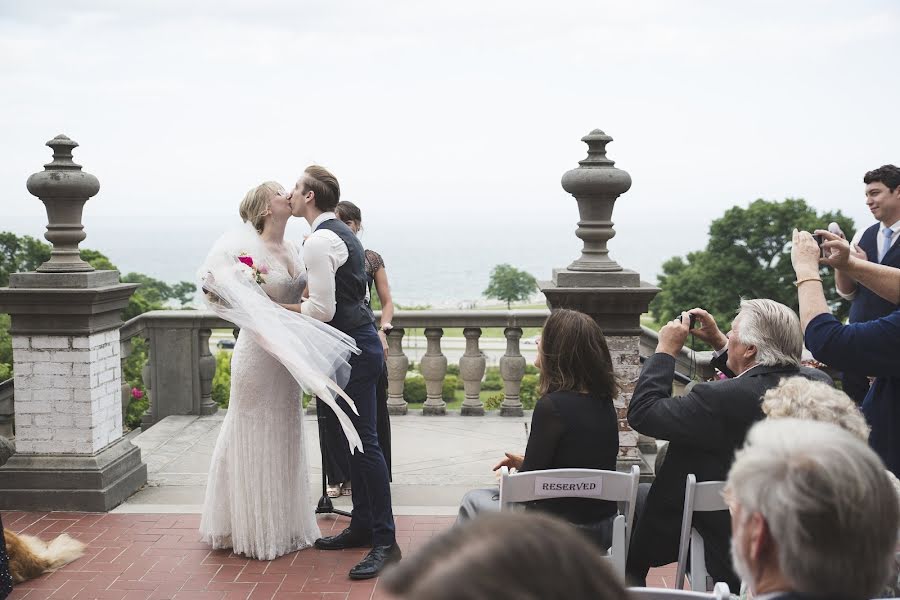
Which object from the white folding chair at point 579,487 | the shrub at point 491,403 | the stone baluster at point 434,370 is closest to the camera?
the white folding chair at point 579,487

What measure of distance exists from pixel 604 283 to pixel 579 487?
2.50m

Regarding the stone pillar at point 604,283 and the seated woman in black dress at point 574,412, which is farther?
the stone pillar at point 604,283

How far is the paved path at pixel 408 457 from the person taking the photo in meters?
6.13

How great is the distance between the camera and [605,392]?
A: 12.7 ft

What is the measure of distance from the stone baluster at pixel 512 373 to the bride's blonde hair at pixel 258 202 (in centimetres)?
351

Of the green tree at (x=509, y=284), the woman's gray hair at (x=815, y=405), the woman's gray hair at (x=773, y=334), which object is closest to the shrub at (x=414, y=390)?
the woman's gray hair at (x=773, y=334)

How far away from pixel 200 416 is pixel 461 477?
3.08 m

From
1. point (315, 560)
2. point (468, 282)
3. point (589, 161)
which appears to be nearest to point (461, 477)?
point (315, 560)

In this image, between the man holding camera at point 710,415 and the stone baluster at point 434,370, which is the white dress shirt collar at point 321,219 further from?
the stone baluster at point 434,370

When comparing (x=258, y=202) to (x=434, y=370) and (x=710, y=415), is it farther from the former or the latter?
(x=434, y=370)

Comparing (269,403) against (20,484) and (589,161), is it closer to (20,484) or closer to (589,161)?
(20,484)

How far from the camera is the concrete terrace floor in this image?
4.68m

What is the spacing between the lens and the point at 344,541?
521 cm

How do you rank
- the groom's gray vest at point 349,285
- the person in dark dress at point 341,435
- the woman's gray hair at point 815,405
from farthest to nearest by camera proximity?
the person in dark dress at point 341,435 → the groom's gray vest at point 349,285 → the woman's gray hair at point 815,405
